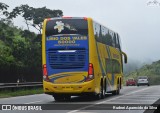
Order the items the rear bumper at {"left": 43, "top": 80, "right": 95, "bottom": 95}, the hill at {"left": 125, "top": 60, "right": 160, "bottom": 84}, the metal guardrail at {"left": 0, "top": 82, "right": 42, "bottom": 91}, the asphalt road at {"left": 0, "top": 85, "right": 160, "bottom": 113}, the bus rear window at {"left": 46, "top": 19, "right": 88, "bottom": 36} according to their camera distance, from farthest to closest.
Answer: the hill at {"left": 125, "top": 60, "right": 160, "bottom": 84}
the metal guardrail at {"left": 0, "top": 82, "right": 42, "bottom": 91}
the bus rear window at {"left": 46, "top": 19, "right": 88, "bottom": 36}
the rear bumper at {"left": 43, "top": 80, "right": 95, "bottom": 95}
the asphalt road at {"left": 0, "top": 85, "right": 160, "bottom": 113}

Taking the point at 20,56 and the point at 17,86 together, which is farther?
the point at 20,56

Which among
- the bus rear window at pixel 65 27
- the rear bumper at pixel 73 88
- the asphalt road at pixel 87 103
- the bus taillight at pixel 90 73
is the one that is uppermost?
the bus rear window at pixel 65 27

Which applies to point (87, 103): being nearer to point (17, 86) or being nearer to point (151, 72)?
point (17, 86)

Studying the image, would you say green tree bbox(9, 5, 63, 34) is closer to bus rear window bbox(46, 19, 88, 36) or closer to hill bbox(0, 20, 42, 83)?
hill bbox(0, 20, 42, 83)

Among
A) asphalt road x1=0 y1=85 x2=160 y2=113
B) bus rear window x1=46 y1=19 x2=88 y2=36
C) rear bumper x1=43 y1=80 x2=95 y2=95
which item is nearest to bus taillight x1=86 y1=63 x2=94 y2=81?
rear bumper x1=43 y1=80 x2=95 y2=95

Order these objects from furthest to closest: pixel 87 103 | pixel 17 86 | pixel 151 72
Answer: pixel 151 72, pixel 17 86, pixel 87 103

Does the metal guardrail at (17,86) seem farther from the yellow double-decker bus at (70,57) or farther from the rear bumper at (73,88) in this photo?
the rear bumper at (73,88)

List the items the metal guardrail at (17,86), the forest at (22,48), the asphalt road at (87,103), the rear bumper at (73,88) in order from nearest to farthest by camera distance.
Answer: the asphalt road at (87,103)
the rear bumper at (73,88)
the metal guardrail at (17,86)
the forest at (22,48)

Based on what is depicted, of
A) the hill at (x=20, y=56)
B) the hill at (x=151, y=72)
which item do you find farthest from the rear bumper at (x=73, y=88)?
the hill at (x=151, y=72)

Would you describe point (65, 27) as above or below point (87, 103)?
above

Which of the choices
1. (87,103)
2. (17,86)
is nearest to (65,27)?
(87,103)

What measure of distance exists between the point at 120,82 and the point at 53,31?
11.4 metres

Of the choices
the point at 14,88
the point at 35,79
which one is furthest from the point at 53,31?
the point at 35,79

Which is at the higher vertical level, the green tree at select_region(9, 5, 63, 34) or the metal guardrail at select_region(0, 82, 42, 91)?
the green tree at select_region(9, 5, 63, 34)
